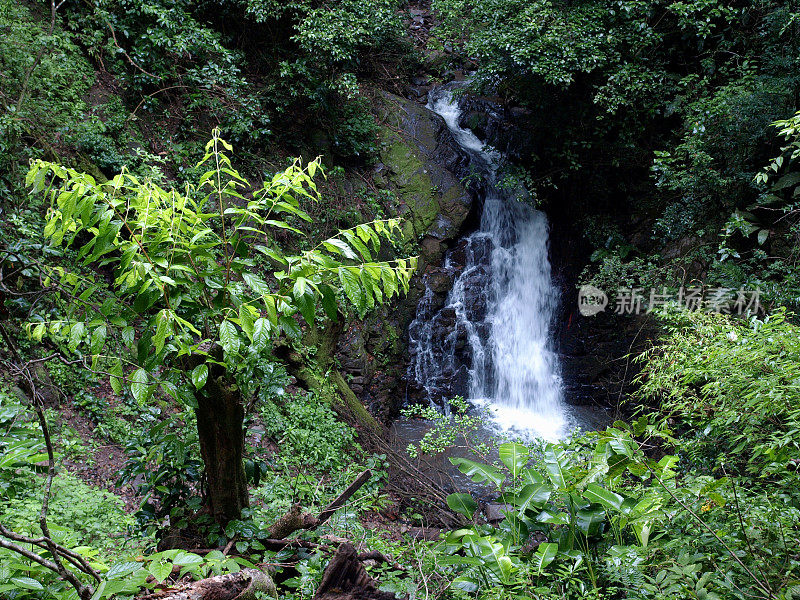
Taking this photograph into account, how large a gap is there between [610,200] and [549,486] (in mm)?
8327

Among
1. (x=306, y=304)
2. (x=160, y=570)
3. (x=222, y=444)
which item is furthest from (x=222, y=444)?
(x=306, y=304)

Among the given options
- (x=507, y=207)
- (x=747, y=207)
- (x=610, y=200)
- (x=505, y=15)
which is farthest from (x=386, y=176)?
(x=747, y=207)

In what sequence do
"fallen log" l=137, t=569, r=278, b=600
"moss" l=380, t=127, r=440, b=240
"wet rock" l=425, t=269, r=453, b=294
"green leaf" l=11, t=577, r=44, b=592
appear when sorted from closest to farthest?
"green leaf" l=11, t=577, r=44, b=592
"fallen log" l=137, t=569, r=278, b=600
"wet rock" l=425, t=269, r=453, b=294
"moss" l=380, t=127, r=440, b=240

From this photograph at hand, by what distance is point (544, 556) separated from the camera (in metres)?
2.32

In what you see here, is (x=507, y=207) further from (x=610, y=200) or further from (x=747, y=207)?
(x=747, y=207)

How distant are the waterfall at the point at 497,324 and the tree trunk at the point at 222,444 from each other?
6.57 m

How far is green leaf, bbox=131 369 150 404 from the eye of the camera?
72.0 inches

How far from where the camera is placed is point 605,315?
9.46 meters

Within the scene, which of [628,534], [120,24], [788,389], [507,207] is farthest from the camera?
[507,207]

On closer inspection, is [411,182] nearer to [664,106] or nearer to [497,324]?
[497,324]

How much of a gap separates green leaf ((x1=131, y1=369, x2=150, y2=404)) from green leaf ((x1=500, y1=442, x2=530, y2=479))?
200cm

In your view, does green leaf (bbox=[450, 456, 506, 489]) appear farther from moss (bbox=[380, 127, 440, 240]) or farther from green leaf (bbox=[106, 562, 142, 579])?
moss (bbox=[380, 127, 440, 240])

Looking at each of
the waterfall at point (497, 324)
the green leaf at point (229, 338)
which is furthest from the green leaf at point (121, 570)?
the waterfall at point (497, 324)

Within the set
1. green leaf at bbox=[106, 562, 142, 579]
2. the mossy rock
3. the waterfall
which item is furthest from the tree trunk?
the mossy rock
